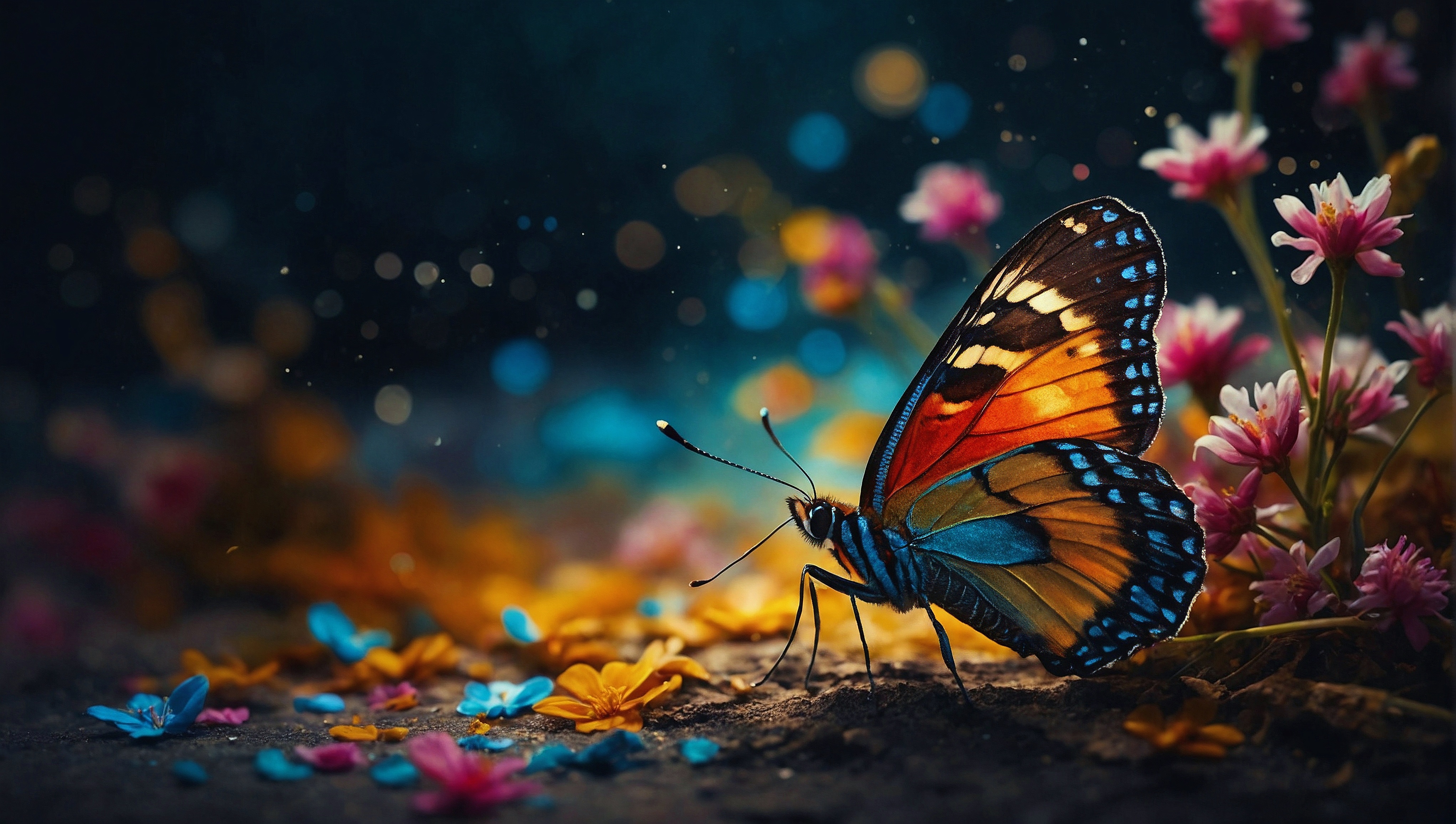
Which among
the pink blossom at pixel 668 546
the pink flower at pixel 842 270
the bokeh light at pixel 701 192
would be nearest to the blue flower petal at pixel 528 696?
the pink blossom at pixel 668 546

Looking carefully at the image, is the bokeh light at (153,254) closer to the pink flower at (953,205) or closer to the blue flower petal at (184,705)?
the blue flower petal at (184,705)

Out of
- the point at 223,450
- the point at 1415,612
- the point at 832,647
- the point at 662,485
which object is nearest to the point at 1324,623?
the point at 1415,612

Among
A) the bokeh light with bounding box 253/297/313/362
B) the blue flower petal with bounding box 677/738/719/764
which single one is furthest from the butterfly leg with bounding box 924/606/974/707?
the bokeh light with bounding box 253/297/313/362

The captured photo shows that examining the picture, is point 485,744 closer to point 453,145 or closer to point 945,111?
point 453,145

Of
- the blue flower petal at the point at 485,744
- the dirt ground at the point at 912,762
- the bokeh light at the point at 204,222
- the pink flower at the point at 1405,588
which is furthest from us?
the bokeh light at the point at 204,222

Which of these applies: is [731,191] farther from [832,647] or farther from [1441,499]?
[1441,499]

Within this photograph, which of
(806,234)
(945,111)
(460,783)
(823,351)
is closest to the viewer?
(460,783)

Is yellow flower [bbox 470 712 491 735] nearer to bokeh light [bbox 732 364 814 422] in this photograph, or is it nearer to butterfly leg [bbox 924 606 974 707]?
butterfly leg [bbox 924 606 974 707]

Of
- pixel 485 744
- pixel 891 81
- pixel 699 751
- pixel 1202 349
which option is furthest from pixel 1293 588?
pixel 891 81
